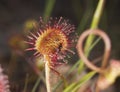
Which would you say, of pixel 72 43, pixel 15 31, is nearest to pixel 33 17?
pixel 15 31

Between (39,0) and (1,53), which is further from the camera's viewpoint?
(39,0)

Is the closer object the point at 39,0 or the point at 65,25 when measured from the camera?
the point at 65,25

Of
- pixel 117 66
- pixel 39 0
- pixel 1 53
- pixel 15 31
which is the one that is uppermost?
pixel 39 0

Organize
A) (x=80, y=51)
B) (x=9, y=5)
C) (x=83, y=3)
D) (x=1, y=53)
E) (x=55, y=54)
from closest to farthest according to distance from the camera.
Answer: (x=80, y=51), (x=55, y=54), (x=1, y=53), (x=83, y=3), (x=9, y=5)

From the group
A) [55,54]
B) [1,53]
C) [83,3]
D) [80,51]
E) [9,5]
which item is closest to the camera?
[80,51]

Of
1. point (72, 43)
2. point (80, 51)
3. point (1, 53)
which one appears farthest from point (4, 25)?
point (80, 51)

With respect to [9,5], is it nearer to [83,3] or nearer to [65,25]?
[83,3]

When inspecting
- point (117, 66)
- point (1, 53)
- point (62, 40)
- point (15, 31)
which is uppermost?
point (15, 31)

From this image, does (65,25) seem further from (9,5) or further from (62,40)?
(9,5)

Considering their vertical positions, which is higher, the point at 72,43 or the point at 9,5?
the point at 9,5
